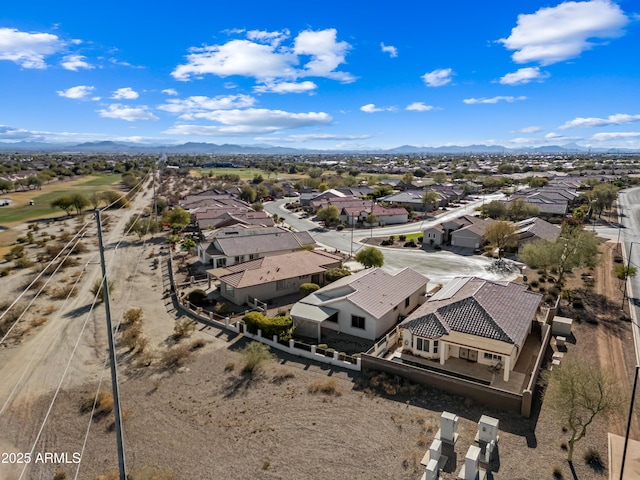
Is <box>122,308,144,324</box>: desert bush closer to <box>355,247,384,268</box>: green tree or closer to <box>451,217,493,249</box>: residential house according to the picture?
<box>355,247,384,268</box>: green tree

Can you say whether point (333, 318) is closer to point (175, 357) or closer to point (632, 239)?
point (175, 357)

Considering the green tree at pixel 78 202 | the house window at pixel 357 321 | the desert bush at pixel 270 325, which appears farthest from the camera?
the green tree at pixel 78 202

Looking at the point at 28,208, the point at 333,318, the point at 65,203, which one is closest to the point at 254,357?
the point at 333,318

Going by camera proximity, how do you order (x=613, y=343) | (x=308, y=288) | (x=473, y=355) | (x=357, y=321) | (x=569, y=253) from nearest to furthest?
1. (x=473, y=355)
2. (x=613, y=343)
3. (x=357, y=321)
4. (x=308, y=288)
5. (x=569, y=253)

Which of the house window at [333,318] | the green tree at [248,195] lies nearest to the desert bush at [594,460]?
the house window at [333,318]

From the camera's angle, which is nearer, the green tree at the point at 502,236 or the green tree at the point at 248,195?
the green tree at the point at 502,236

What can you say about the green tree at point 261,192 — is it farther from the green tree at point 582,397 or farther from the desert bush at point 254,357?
the green tree at point 582,397

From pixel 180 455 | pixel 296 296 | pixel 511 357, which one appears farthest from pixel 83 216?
pixel 511 357
